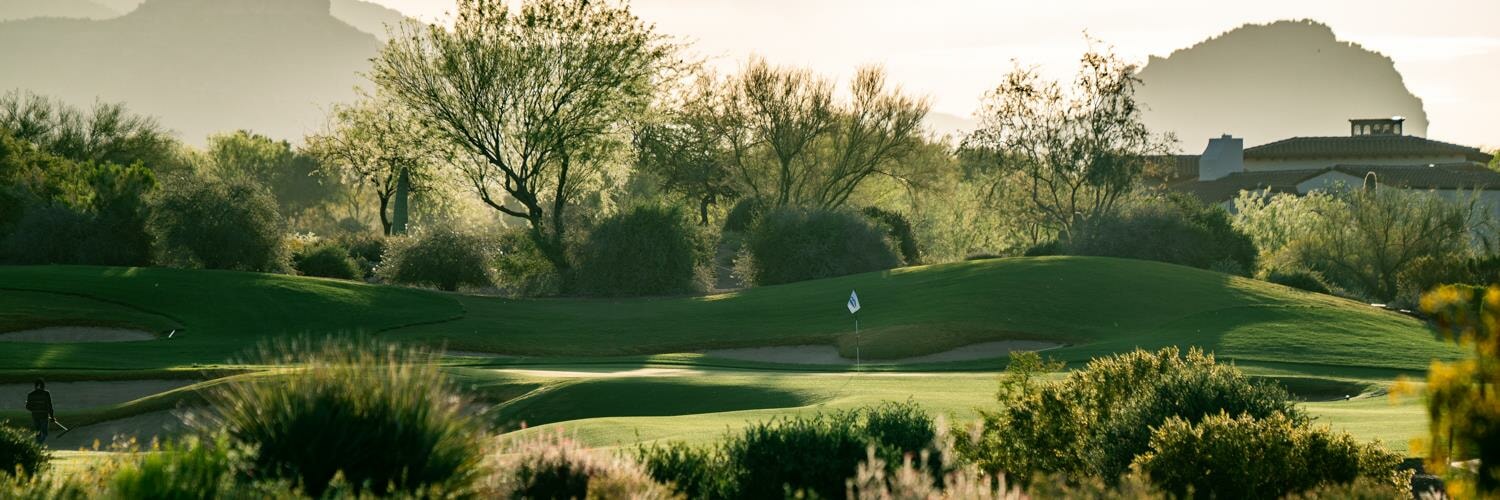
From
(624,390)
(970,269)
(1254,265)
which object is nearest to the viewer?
(624,390)

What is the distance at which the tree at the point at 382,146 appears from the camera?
49062 mm

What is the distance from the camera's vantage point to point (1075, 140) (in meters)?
57.0

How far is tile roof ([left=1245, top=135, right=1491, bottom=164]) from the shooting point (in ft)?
358

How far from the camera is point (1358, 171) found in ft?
301

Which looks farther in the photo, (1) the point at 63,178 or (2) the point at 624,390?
(1) the point at 63,178

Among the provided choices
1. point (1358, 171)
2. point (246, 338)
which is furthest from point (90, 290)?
point (1358, 171)

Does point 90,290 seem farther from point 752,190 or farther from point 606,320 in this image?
Result: point 752,190

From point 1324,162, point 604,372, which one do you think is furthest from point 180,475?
point 1324,162

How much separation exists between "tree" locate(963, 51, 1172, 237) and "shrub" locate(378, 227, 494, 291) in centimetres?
2281

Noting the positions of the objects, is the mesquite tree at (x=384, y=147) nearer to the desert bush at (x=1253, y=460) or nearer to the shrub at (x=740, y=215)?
the shrub at (x=740, y=215)

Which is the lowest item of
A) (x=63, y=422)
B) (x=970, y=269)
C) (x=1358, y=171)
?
(x=63, y=422)

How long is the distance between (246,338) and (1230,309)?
26.0 meters

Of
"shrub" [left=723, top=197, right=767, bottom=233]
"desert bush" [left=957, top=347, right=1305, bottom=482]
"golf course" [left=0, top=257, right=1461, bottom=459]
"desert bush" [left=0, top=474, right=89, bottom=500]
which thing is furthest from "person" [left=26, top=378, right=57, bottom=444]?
"shrub" [left=723, top=197, right=767, bottom=233]

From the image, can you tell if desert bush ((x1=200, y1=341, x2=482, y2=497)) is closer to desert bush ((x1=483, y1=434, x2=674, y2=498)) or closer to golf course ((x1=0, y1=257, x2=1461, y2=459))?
desert bush ((x1=483, y1=434, x2=674, y2=498))
